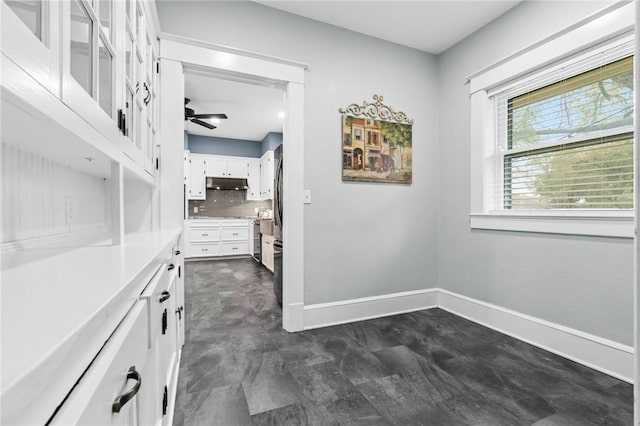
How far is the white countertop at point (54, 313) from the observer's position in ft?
0.73

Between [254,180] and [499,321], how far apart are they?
5400mm

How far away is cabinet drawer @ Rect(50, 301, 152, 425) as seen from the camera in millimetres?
320

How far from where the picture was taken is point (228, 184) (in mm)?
6336

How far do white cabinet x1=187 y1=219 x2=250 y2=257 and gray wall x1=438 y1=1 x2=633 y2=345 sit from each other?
4.26 meters

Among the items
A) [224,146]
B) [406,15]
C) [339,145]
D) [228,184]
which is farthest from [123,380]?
[224,146]

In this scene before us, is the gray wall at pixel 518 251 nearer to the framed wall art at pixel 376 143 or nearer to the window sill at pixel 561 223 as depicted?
the window sill at pixel 561 223

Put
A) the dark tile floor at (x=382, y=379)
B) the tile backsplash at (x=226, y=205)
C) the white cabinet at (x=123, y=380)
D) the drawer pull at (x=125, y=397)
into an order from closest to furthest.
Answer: the white cabinet at (x=123, y=380) < the drawer pull at (x=125, y=397) < the dark tile floor at (x=382, y=379) < the tile backsplash at (x=226, y=205)

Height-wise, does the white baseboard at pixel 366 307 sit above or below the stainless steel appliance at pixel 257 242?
below

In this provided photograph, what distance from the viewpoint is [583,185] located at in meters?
2.02

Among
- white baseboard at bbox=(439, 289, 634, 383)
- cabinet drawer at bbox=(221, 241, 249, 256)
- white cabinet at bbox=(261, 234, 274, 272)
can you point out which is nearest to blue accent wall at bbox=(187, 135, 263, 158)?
cabinet drawer at bbox=(221, 241, 249, 256)

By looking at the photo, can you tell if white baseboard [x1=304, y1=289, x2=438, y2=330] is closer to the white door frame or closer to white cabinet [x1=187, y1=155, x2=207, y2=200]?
the white door frame

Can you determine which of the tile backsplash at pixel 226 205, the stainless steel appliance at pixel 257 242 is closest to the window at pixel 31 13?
→ the stainless steel appliance at pixel 257 242

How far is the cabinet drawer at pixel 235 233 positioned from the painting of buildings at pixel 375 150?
160 inches

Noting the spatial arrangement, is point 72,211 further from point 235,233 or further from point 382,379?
point 235,233
